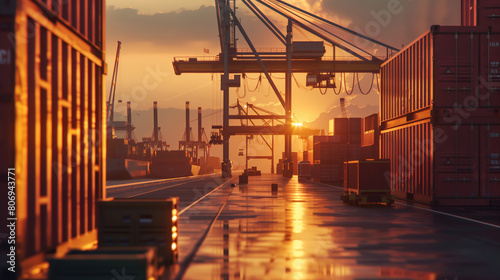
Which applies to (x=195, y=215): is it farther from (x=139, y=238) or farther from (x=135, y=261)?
(x=135, y=261)

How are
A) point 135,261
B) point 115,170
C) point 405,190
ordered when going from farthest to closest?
point 115,170, point 405,190, point 135,261

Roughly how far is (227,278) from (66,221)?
3.24m

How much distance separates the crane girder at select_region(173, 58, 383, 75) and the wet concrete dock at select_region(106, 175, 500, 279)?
5264cm

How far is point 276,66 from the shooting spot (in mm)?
70938

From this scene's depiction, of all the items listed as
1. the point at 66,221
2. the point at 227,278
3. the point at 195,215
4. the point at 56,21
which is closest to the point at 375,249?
the point at 227,278

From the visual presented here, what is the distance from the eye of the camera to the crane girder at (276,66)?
7025cm

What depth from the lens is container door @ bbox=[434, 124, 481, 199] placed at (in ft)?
71.5

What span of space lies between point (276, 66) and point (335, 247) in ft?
199

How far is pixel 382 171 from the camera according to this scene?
23047 millimetres

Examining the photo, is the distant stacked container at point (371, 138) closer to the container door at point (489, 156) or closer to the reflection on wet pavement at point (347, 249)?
the container door at point (489, 156)

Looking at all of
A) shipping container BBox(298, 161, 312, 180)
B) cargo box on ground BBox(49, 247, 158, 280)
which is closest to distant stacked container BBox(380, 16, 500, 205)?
cargo box on ground BBox(49, 247, 158, 280)

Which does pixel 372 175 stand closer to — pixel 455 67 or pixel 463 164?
pixel 463 164

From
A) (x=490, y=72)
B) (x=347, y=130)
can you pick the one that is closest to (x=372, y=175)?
(x=490, y=72)

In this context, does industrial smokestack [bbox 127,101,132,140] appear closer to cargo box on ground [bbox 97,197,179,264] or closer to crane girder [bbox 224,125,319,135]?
Result: crane girder [bbox 224,125,319,135]
